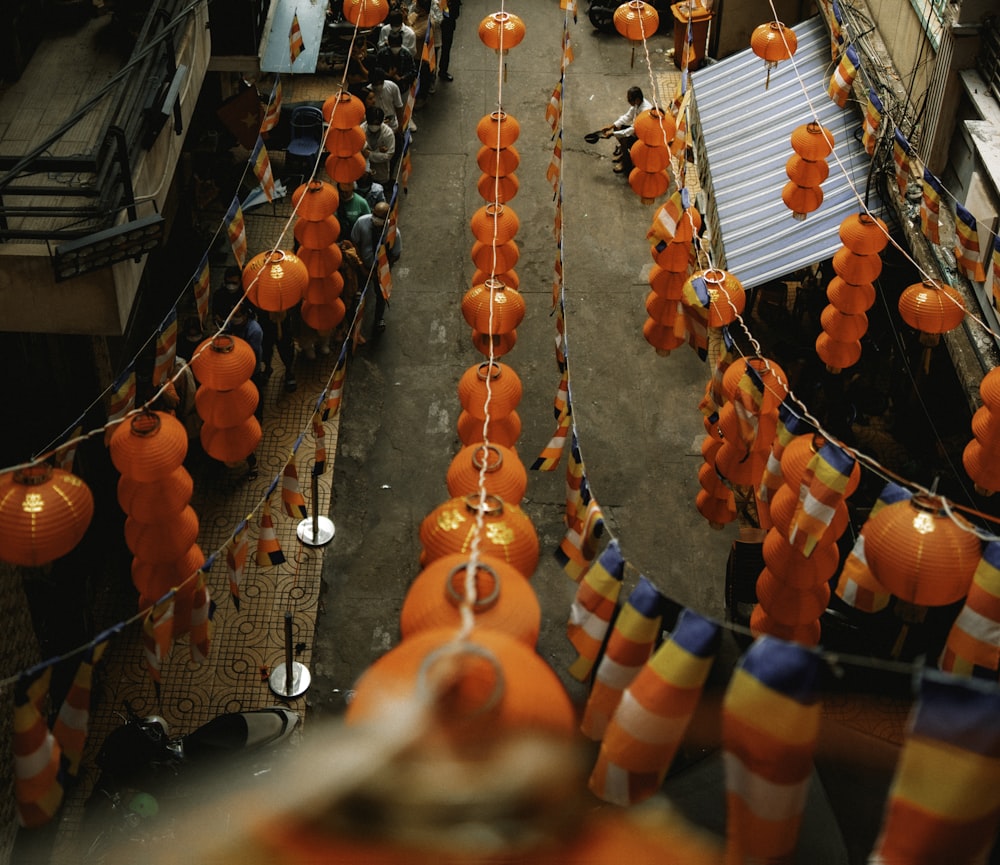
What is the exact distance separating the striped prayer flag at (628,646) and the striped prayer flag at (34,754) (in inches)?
136

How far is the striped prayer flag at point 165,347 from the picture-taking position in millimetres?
11805

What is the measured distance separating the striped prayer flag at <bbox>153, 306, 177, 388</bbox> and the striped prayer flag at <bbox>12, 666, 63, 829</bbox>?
4.91 meters

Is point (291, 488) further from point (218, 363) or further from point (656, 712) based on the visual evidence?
point (656, 712)

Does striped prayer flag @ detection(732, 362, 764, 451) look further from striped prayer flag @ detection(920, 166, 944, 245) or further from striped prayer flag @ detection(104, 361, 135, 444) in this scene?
Result: striped prayer flag @ detection(104, 361, 135, 444)

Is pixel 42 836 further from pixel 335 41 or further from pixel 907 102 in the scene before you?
pixel 335 41

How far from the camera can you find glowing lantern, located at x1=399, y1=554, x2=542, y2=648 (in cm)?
668

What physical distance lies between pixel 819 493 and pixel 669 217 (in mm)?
5200

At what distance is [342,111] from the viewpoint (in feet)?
49.3

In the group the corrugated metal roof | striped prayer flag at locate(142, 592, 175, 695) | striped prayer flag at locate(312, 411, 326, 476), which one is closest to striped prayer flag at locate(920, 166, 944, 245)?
the corrugated metal roof

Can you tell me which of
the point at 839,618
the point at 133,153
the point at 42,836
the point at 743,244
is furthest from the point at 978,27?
the point at 42,836

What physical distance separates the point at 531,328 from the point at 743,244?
3.50 m

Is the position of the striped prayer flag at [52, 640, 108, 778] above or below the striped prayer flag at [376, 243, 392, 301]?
above

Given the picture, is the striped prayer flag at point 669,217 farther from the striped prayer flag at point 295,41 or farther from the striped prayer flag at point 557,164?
the striped prayer flag at point 295,41

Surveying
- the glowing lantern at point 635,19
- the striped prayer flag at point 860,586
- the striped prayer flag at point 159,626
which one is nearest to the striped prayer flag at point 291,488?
the striped prayer flag at point 159,626
